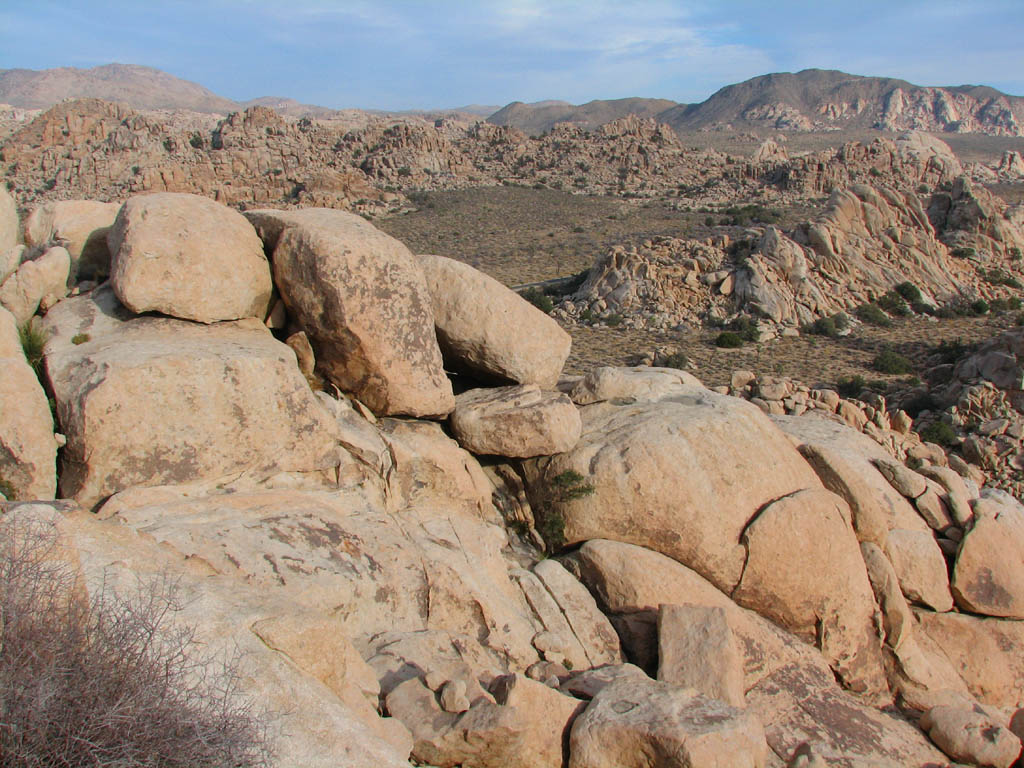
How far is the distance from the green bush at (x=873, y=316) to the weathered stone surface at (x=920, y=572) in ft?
74.1

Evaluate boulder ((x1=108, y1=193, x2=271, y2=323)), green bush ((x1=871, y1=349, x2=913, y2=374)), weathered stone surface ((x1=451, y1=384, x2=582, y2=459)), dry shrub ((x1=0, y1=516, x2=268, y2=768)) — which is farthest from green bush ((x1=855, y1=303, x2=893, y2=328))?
dry shrub ((x1=0, y1=516, x2=268, y2=768))

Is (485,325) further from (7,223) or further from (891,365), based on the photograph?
(891,365)

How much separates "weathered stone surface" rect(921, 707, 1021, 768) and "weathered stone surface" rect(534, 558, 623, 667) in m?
3.38

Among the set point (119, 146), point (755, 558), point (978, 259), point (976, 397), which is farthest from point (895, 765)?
point (119, 146)

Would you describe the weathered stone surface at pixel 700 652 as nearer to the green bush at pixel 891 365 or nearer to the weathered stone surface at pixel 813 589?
the weathered stone surface at pixel 813 589

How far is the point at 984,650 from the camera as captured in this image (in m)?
9.45

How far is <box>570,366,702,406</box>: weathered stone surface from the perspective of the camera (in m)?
10.5

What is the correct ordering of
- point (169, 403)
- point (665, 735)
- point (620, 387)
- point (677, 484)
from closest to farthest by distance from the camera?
point (665, 735) → point (169, 403) → point (677, 484) → point (620, 387)

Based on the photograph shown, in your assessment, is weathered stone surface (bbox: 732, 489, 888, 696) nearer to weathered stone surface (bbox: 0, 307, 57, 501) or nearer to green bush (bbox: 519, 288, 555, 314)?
weathered stone surface (bbox: 0, 307, 57, 501)

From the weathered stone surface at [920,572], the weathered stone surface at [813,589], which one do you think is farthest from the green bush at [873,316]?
the weathered stone surface at [813,589]

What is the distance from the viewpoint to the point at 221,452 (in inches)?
283

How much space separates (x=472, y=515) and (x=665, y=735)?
371 cm

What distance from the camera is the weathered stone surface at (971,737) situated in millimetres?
7441

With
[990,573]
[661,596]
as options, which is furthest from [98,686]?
[990,573]
